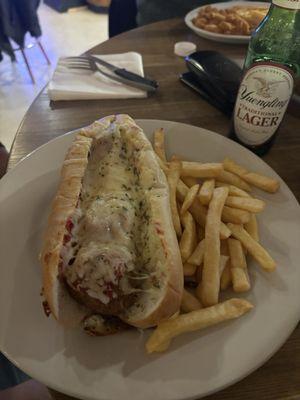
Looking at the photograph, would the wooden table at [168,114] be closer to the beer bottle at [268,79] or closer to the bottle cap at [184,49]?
the bottle cap at [184,49]

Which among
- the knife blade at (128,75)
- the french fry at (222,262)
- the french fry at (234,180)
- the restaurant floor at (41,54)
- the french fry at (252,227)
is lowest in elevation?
the restaurant floor at (41,54)

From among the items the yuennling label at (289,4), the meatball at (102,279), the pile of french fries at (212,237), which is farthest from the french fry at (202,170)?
the yuennling label at (289,4)

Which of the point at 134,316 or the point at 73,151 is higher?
the point at 73,151

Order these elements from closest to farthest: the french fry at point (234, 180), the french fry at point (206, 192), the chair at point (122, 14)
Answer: the french fry at point (206, 192), the french fry at point (234, 180), the chair at point (122, 14)

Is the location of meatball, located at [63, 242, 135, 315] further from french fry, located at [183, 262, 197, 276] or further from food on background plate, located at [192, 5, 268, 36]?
food on background plate, located at [192, 5, 268, 36]

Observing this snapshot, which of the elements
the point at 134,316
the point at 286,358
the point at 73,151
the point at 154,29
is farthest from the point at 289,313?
the point at 154,29

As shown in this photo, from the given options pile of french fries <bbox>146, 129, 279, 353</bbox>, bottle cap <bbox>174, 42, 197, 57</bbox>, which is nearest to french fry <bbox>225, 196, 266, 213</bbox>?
pile of french fries <bbox>146, 129, 279, 353</bbox>

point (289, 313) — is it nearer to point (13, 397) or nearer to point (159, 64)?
point (13, 397)
